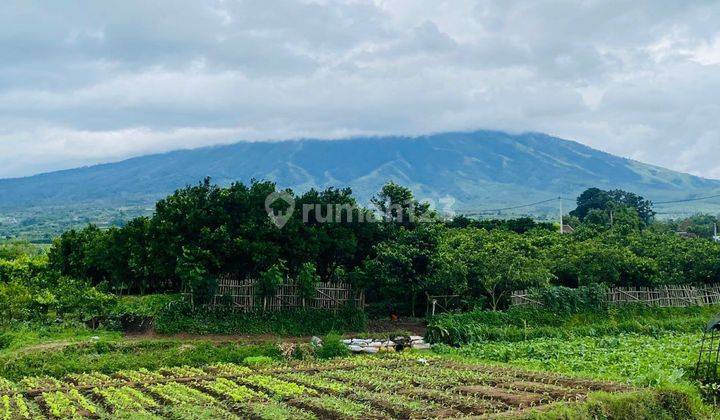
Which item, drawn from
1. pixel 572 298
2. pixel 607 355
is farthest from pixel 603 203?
pixel 607 355

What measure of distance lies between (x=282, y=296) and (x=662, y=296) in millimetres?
18000

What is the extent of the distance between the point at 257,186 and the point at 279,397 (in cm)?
1335

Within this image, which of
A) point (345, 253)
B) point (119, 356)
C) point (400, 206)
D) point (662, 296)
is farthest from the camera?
point (662, 296)

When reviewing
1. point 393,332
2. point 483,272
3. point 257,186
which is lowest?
point 393,332

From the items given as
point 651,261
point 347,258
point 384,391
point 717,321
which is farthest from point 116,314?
point 651,261

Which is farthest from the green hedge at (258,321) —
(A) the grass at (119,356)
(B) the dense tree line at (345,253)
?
(A) the grass at (119,356)

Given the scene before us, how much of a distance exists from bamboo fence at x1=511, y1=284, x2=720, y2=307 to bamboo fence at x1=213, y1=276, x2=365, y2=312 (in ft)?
23.3

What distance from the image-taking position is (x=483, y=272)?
27.7 metres

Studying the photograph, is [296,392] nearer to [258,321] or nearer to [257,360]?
[257,360]

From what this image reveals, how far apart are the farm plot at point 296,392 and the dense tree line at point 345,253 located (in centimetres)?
757

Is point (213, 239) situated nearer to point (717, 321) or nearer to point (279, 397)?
point (279, 397)

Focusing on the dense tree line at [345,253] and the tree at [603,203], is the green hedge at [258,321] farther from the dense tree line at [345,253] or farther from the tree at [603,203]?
the tree at [603,203]

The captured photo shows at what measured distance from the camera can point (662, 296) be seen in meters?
31.8

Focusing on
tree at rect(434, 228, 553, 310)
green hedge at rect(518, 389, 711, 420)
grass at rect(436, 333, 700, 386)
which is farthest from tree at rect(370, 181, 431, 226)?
green hedge at rect(518, 389, 711, 420)
